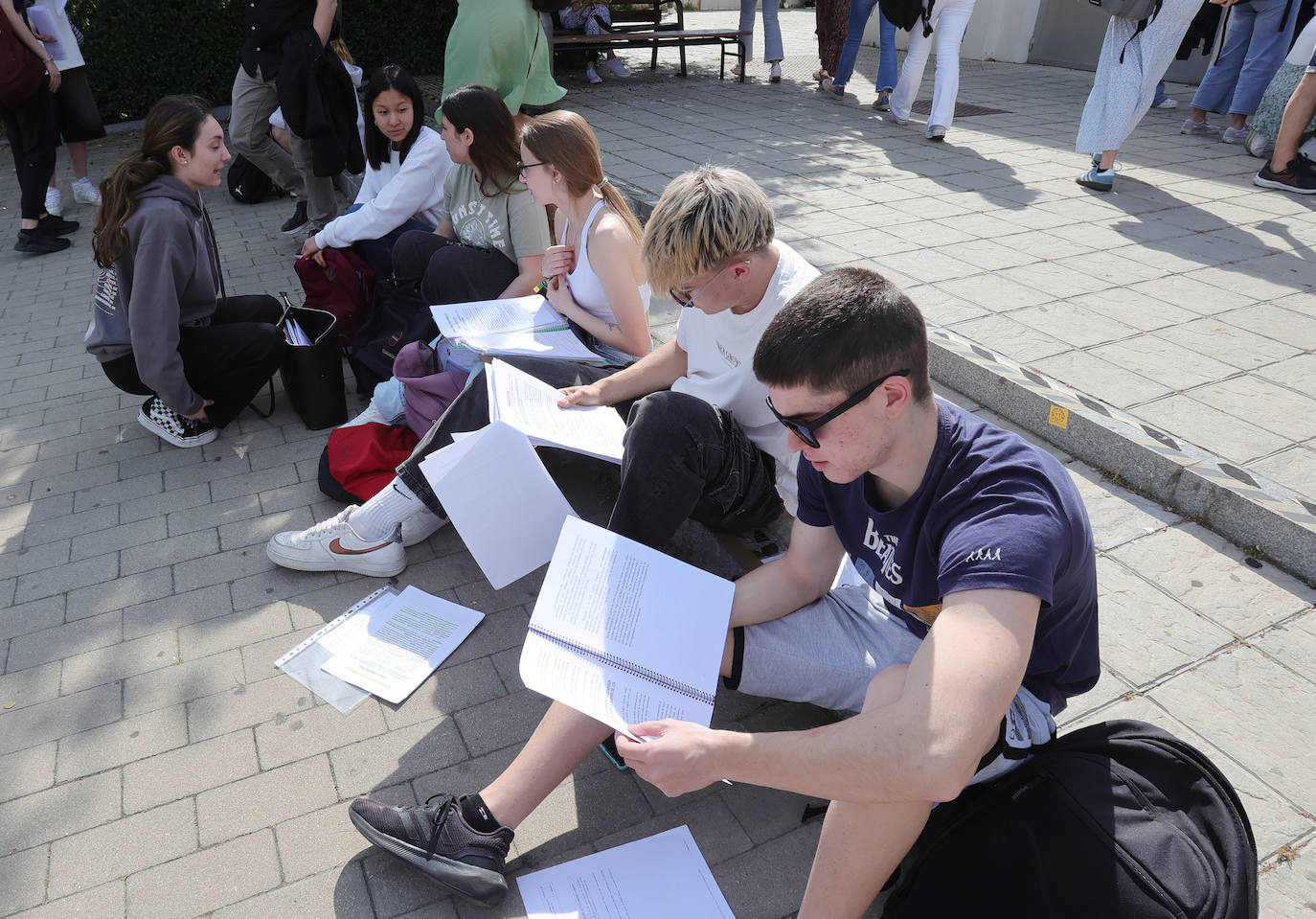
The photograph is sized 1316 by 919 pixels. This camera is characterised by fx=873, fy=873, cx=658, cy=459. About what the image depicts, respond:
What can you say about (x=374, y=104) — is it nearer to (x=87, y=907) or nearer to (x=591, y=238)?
(x=591, y=238)

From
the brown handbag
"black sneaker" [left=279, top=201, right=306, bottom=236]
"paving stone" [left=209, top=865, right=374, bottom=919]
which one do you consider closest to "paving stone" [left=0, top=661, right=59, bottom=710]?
"paving stone" [left=209, top=865, right=374, bottom=919]

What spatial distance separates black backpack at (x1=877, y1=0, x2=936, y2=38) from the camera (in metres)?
7.38

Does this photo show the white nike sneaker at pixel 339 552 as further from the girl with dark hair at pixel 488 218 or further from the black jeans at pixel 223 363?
the girl with dark hair at pixel 488 218

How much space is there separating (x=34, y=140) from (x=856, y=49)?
735 cm

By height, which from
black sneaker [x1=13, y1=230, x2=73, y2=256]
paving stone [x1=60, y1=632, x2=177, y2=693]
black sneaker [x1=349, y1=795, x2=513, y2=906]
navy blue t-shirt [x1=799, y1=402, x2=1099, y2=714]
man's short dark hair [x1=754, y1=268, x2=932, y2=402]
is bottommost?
black sneaker [x1=13, y1=230, x2=73, y2=256]

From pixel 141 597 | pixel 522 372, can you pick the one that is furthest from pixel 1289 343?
pixel 141 597

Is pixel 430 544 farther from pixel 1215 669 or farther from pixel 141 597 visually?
pixel 1215 669

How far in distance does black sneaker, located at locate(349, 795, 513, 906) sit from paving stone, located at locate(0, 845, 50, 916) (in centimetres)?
75

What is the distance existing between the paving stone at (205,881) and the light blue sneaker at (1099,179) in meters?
6.09

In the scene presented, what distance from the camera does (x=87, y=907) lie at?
1.97 meters

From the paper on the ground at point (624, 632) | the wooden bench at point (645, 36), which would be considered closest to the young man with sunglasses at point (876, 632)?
the paper on the ground at point (624, 632)

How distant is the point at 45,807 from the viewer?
7.27ft

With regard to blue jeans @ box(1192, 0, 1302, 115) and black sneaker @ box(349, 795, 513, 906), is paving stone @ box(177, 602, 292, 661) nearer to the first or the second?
black sneaker @ box(349, 795, 513, 906)

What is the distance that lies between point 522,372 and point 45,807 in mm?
1774
